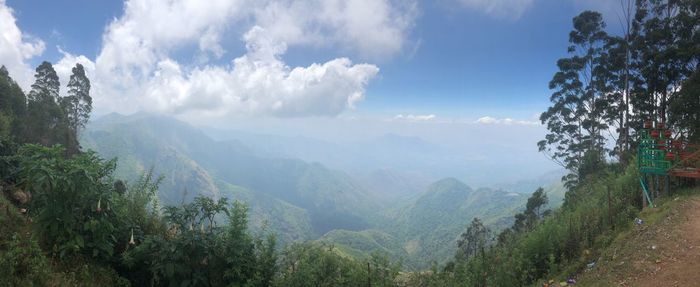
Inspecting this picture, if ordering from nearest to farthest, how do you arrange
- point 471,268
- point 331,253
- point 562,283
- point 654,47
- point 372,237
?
1. point 562,283
2. point 331,253
3. point 471,268
4. point 654,47
5. point 372,237

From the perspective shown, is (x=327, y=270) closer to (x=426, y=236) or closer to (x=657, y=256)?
(x=657, y=256)

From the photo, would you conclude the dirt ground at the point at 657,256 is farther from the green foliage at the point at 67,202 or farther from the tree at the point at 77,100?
the tree at the point at 77,100

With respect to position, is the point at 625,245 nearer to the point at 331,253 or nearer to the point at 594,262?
the point at 594,262

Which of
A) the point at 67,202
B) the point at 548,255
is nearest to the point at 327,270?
the point at 67,202

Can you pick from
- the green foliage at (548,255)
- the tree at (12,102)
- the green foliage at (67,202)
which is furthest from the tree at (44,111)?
the green foliage at (548,255)

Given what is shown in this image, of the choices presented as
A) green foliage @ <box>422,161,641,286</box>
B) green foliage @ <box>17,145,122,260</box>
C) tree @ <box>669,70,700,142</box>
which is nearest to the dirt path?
green foliage @ <box>422,161,641,286</box>

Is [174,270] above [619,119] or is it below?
below

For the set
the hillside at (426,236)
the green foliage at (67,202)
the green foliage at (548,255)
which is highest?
the green foliage at (67,202)

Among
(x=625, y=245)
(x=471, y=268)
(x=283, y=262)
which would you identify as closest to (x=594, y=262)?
(x=625, y=245)
